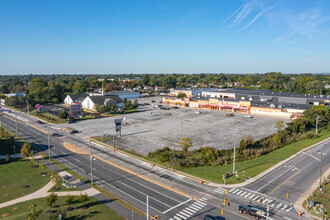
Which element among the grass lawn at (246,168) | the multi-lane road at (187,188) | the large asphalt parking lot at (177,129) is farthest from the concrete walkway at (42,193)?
the large asphalt parking lot at (177,129)

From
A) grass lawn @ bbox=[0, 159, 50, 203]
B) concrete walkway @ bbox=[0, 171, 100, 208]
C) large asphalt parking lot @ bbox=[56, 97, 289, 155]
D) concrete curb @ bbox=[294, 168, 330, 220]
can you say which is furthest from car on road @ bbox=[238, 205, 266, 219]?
grass lawn @ bbox=[0, 159, 50, 203]

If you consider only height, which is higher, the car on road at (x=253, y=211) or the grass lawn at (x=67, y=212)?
the car on road at (x=253, y=211)

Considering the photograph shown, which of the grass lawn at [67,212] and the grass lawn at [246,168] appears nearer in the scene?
the grass lawn at [67,212]

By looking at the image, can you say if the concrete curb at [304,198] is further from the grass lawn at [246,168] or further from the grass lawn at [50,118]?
the grass lawn at [50,118]

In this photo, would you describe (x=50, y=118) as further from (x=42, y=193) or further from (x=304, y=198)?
(x=304, y=198)

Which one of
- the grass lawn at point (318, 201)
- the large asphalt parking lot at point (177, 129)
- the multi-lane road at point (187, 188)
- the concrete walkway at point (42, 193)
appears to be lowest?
the concrete walkway at point (42, 193)

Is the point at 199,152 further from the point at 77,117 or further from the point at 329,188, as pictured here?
the point at 77,117

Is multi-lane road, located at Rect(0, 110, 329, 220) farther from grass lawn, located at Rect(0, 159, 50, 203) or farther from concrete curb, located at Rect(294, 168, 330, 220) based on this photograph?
grass lawn, located at Rect(0, 159, 50, 203)
